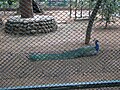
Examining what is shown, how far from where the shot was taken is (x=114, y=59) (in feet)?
11.7

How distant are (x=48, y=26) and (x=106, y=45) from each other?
2.17 m

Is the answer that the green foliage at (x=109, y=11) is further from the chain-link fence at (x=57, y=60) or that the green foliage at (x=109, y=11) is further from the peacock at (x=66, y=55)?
the peacock at (x=66, y=55)

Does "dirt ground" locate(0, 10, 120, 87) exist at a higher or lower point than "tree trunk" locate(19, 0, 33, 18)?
lower

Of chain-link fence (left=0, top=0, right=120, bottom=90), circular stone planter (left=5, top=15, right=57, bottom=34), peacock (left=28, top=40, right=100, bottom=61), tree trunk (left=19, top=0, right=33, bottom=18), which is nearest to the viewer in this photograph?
chain-link fence (left=0, top=0, right=120, bottom=90)

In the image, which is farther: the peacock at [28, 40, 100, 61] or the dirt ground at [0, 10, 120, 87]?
the peacock at [28, 40, 100, 61]

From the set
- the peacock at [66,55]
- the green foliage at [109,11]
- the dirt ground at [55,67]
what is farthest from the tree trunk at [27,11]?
the peacock at [66,55]

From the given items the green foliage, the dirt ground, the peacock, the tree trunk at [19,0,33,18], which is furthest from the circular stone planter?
the peacock

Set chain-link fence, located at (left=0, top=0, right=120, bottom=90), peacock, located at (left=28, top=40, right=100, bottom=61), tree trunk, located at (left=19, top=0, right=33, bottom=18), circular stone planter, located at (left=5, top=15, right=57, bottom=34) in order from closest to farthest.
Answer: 1. chain-link fence, located at (left=0, top=0, right=120, bottom=90)
2. peacock, located at (left=28, top=40, right=100, bottom=61)
3. circular stone planter, located at (left=5, top=15, right=57, bottom=34)
4. tree trunk, located at (left=19, top=0, right=33, bottom=18)

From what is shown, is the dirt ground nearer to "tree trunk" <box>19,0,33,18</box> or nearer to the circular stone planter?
the circular stone planter

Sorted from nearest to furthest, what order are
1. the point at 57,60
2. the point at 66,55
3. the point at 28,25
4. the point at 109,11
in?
the point at 57,60 → the point at 66,55 → the point at 28,25 → the point at 109,11

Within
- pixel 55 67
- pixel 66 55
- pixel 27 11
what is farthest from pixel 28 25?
pixel 55 67

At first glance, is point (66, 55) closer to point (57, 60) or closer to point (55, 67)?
point (57, 60)

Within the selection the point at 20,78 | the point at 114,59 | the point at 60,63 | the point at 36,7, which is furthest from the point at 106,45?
the point at 36,7

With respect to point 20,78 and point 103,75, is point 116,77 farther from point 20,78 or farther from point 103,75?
point 20,78
